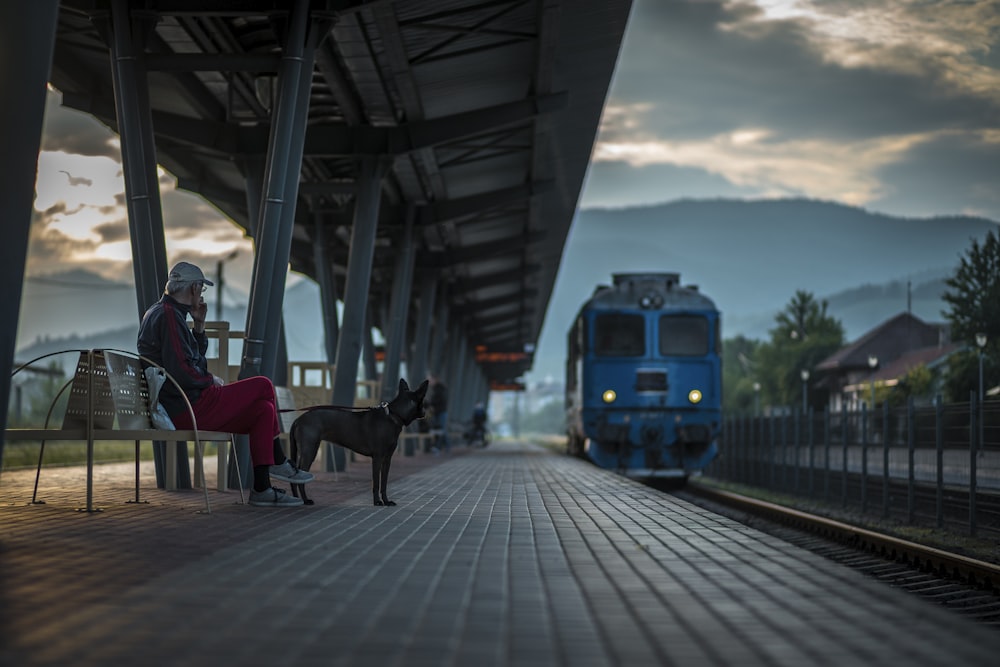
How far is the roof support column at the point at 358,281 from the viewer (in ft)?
63.9

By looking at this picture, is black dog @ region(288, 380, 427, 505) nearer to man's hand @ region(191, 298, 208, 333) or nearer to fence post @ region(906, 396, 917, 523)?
man's hand @ region(191, 298, 208, 333)

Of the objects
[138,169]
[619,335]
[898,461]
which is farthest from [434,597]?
[619,335]

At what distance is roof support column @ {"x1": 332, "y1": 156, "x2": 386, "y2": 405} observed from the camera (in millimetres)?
19469

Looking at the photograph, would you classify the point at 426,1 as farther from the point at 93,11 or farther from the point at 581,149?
the point at 581,149

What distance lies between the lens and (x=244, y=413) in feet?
30.4

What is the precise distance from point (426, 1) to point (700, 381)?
11.0 meters

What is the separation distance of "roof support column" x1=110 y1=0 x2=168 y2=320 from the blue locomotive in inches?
494

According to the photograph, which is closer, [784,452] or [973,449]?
[973,449]

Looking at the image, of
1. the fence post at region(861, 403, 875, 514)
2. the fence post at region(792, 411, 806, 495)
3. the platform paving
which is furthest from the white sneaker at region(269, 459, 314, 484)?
the fence post at region(792, 411, 806, 495)

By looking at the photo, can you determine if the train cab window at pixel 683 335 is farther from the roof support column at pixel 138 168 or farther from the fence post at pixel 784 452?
the roof support column at pixel 138 168

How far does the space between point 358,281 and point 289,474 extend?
1042 cm

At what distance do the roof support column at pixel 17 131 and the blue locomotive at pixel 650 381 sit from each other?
17772 mm

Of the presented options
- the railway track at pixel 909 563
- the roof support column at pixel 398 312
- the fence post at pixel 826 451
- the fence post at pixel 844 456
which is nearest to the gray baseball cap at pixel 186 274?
the railway track at pixel 909 563

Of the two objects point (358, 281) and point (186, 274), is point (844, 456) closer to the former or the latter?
point (358, 281)
